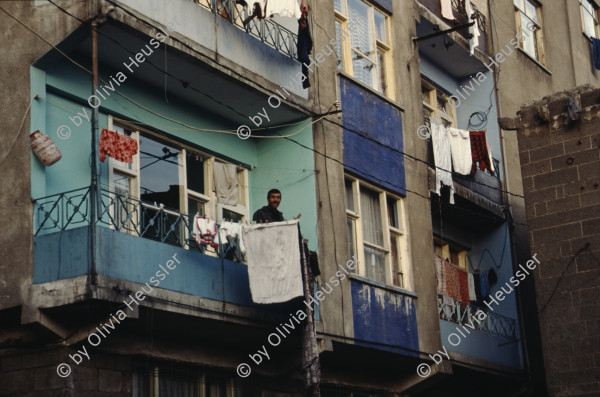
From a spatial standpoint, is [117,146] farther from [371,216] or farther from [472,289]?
[472,289]

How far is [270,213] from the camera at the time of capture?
15.2m

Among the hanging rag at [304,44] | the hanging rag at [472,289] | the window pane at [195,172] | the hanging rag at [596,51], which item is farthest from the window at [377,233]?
the hanging rag at [596,51]

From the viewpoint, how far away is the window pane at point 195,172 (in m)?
15.9

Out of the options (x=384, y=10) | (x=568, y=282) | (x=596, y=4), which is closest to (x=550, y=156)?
(x=568, y=282)

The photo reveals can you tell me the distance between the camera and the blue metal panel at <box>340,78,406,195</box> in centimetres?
1786

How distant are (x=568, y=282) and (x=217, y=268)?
769 centimetres

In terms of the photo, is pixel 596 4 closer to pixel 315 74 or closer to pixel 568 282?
pixel 568 282

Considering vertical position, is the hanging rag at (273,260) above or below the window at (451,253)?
below

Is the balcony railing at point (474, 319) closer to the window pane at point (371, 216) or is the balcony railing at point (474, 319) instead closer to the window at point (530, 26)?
the window pane at point (371, 216)

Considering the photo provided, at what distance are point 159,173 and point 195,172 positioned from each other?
97 centimetres

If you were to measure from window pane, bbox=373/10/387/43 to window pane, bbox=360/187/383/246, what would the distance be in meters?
3.25

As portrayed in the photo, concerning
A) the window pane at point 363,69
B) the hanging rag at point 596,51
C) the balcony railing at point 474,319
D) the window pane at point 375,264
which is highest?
the hanging rag at point 596,51

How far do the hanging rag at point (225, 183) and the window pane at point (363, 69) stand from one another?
3.51m

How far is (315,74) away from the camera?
17.3 m
